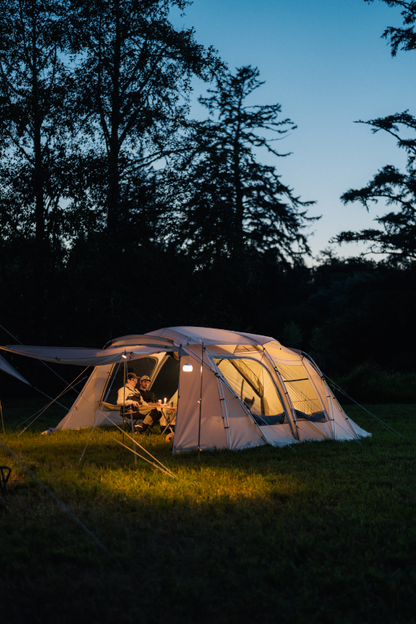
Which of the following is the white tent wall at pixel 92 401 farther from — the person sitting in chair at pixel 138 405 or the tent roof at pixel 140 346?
the tent roof at pixel 140 346

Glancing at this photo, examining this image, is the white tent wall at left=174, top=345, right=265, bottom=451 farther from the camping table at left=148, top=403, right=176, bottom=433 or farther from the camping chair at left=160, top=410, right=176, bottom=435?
the camping table at left=148, top=403, right=176, bottom=433

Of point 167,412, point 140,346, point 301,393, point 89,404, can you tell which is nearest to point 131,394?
point 167,412

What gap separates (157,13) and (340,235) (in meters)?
13.0

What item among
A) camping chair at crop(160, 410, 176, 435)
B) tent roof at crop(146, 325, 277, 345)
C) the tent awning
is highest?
tent roof at crop(146, 325, 277, 345)

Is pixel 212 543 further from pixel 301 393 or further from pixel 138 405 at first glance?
pixel 138 405

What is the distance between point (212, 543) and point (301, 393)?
19.5 ft

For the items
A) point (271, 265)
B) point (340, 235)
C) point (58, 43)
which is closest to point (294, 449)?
point (58, 43)

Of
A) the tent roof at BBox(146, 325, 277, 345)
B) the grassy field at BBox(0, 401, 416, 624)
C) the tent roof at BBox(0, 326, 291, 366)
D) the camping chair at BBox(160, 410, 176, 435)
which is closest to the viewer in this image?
the grassy field at BBox(0, 401, 416, 624)

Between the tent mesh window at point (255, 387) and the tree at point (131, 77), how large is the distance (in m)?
7.48

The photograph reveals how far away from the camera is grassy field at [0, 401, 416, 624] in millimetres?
3619

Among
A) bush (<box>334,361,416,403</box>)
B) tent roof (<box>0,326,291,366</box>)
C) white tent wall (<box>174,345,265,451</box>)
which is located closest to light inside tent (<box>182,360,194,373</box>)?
white tent wall (<box>174,345,265,451</box>)

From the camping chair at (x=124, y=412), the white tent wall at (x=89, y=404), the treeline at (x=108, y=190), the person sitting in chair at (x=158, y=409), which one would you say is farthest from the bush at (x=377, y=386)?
the white tent wall at (x=89, y=404)

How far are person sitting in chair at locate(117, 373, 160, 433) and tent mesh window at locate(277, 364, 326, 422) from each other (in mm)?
2693

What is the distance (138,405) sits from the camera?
1084cm
